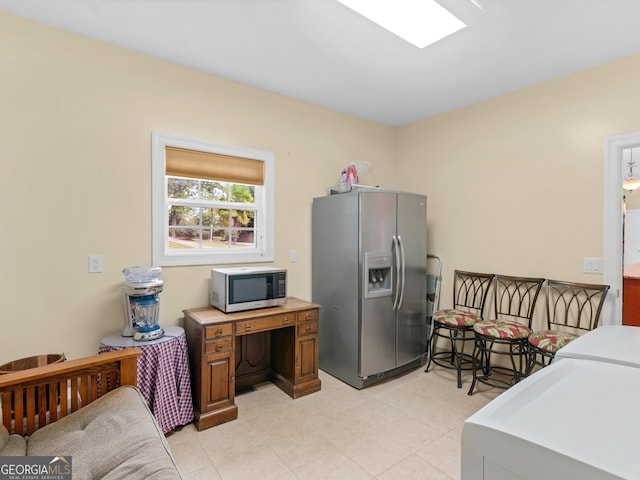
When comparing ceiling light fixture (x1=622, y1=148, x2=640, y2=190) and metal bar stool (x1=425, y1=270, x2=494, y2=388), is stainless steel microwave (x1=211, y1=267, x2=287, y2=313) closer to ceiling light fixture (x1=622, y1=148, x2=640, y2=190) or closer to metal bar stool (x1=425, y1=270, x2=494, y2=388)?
metal bar stool (x1=425, y1=270, x2=494, y2=388)

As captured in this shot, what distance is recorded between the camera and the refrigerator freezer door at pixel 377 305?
2.97m

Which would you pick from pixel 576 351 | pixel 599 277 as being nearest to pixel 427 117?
pixel 599 277

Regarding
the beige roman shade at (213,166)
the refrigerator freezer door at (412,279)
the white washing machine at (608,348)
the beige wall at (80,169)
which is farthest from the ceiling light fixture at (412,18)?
the white washing machine at (608,348)

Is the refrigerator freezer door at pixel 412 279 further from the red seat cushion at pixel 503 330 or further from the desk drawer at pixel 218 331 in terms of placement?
the desk drawer at pixel 218 331

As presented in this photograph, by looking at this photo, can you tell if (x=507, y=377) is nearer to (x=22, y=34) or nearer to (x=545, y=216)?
(x=545, y=216)

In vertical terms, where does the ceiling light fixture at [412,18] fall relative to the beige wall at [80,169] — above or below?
above

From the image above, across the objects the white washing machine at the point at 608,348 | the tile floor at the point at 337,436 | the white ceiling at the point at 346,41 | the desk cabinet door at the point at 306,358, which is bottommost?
the tile floor at the point at 337,436

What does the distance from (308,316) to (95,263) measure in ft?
5.51

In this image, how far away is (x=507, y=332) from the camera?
2.77 m

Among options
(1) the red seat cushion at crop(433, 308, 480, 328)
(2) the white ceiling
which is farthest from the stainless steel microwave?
(2) the white ceiling

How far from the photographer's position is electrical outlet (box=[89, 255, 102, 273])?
7.79 ft

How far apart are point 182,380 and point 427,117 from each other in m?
3.69

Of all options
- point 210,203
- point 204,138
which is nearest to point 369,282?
point 210,203

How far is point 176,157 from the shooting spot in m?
2.76
